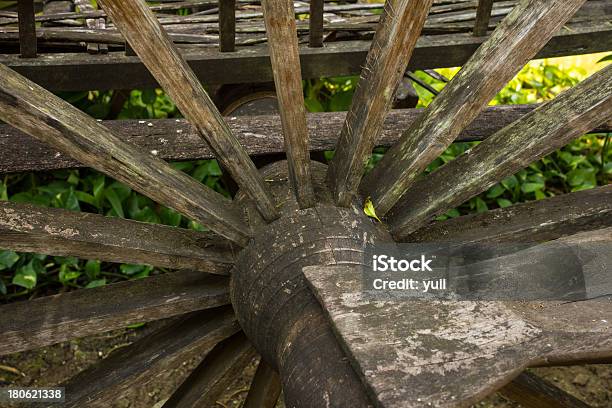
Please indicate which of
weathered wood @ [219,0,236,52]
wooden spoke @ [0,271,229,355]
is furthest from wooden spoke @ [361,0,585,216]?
weathered wood @ [219,0,236,52]

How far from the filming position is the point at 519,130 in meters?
2.10

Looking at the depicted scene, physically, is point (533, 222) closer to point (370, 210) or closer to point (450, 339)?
point (370, 210)

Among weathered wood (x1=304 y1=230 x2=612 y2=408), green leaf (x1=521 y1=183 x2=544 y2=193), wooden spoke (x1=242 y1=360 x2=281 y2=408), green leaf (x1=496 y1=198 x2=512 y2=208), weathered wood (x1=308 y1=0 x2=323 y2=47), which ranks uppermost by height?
weathered wood (x1=308 y1=0 x2=323 y2=47)

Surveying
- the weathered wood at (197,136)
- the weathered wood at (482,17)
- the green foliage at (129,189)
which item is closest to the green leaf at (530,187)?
the green foliage at (129,189)

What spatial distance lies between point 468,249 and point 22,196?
257cm

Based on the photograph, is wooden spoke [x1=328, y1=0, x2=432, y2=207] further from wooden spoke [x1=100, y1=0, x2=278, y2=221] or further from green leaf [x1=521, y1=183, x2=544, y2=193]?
green leaf [x1=521, y1=183, x2=544, y2=193]

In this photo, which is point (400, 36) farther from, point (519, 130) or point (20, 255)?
point (20, 255)

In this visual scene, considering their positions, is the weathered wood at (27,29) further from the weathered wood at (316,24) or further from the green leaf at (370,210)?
the green leaf at (370,210)

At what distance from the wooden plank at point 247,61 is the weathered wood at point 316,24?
0.10ft

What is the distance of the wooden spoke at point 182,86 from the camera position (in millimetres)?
1712

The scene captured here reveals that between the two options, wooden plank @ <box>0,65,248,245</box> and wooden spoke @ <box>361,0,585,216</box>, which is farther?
wooden spoke @ <box>361,0,585,216</box>

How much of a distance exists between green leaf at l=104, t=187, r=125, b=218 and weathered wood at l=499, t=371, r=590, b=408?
2.09 meters

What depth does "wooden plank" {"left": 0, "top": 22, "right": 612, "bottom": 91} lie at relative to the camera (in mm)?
2559

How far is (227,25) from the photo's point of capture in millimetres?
2578
